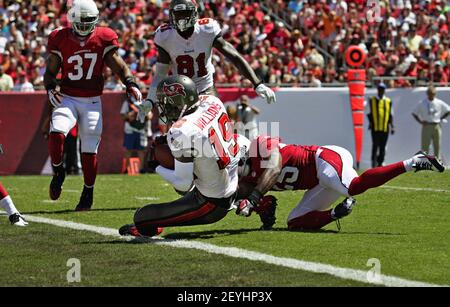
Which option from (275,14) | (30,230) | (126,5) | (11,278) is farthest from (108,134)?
(11,278)

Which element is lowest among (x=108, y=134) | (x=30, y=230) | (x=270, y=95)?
(x=108, y=134)

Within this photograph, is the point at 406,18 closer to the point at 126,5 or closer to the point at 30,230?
the point at 126,5

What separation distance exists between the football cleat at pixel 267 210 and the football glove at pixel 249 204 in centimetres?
48

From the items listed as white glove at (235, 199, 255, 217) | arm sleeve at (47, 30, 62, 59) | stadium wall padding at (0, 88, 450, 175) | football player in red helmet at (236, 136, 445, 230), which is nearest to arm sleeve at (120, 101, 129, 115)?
stadium wall padding at (0, 88, 450, 175)

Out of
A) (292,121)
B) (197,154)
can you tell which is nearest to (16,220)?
(197,154)

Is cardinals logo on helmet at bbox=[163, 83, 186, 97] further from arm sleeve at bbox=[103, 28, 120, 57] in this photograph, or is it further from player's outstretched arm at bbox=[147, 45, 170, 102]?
arm sleeve at bbox=[103, 28, 120, 57]

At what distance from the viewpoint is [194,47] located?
9070 mm

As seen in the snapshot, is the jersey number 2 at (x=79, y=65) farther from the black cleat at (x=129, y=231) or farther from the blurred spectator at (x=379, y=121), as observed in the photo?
the blurred spectator at (x=379, y=121)

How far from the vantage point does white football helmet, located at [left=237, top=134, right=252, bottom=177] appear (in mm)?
7152

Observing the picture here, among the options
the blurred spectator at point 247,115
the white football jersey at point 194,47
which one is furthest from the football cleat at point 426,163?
the blurred spectator at point 247,115

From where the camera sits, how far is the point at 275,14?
21422 mm

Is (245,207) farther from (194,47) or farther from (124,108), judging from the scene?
(124,108)
